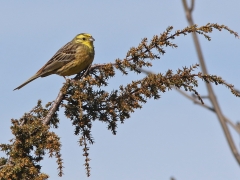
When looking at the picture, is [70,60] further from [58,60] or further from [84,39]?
[84,39]

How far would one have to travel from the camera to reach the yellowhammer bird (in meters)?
8.38

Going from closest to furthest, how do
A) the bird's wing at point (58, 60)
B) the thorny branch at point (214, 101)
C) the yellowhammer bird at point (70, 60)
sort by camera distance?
the thorny branch at point (214, 101) < the yellowhammer bird at point (70, 60) < the bird's wing at point (58, 60)

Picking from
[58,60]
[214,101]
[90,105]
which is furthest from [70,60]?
[214,101]

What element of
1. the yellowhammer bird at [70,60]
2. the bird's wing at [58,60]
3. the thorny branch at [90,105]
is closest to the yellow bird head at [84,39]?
the yellowhammer bird at [70,60]

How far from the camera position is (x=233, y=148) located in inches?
93.6

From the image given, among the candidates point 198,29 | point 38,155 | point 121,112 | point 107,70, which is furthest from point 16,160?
point 198,29

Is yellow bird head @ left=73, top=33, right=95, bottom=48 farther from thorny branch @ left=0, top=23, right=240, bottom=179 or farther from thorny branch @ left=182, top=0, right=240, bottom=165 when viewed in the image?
thorny branch @ left=182, top=0, right=240, bottom=165

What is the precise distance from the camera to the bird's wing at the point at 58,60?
28.4 ft

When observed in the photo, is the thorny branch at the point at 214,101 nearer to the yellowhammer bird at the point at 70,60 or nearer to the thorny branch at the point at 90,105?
the thorny branch at the point at 90,105

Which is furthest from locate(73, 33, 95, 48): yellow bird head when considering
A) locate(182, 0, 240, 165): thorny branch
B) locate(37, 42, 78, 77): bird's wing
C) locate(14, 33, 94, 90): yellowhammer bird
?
locate(182, 0, 240, 165): thorny branch

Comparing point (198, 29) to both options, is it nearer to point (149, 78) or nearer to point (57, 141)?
point (149, 78)

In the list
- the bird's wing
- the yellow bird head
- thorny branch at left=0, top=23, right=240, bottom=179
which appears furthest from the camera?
the yellow bird head

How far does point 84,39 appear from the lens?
9484 millimetres

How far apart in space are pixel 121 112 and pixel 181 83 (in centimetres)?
56
